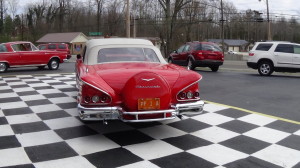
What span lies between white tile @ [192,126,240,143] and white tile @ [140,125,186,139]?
30cm

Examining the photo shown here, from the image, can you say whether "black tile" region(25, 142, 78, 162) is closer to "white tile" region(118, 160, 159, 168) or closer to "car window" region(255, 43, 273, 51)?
"white tile" region(118, 160, 159, 168)

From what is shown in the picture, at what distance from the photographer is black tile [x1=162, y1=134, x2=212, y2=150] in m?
4.05

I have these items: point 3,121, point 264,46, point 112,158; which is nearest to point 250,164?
point 112,158

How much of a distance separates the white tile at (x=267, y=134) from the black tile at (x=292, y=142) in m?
0.08

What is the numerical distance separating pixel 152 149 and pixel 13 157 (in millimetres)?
1738

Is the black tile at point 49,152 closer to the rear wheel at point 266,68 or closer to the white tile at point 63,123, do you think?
the white tile at point 63,123

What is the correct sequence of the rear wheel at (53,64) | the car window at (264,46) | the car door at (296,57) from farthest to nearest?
the rear wheel at (53,64), the car window at (264,46), the car door at (296,57)

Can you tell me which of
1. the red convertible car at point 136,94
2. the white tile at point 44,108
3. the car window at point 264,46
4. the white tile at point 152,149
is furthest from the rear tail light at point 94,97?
the car window at point 264,46

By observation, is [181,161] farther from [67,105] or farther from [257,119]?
[67,105]

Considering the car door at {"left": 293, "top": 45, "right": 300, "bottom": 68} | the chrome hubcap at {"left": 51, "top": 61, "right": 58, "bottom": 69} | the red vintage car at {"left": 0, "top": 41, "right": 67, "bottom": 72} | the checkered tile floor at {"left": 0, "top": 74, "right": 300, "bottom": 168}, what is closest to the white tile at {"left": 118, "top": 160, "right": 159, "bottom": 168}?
the checkered tile floor at {"left": 0, "top": 74, "right": 300, "bottom": 168}

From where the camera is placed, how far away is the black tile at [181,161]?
3416 mm

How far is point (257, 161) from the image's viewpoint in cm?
355

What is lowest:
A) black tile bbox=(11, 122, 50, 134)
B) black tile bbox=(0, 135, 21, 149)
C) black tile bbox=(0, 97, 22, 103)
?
black tile bbox=(0, 135, 21, 149)

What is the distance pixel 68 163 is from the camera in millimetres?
3420
